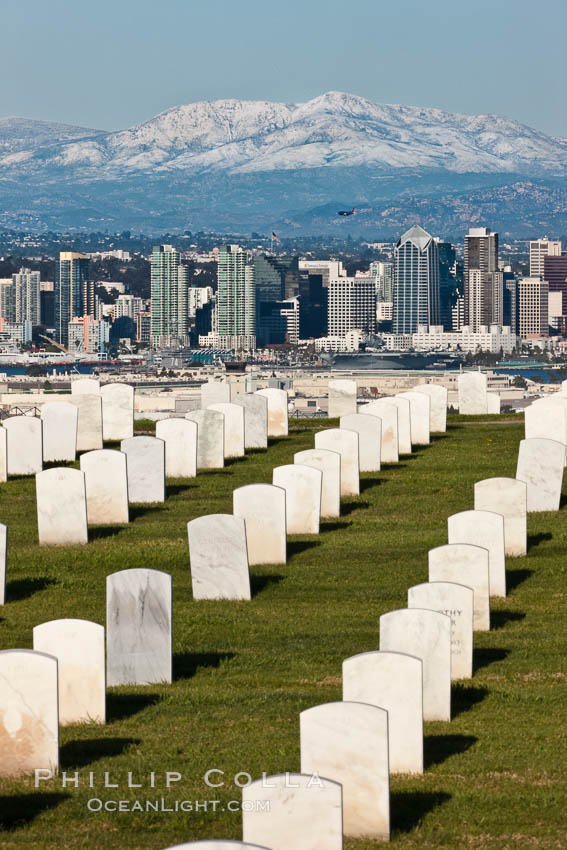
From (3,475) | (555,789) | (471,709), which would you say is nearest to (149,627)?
(471,709)

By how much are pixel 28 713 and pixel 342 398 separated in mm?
19480

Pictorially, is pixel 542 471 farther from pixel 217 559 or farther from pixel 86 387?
pixel 86 387

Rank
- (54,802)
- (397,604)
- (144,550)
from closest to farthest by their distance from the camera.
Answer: (54,802)
(397,604)
(144,550)

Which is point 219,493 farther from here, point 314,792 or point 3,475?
point 314,792

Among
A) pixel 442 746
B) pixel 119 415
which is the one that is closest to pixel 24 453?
pixel 119 415

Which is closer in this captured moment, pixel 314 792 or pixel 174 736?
pixel 314 792

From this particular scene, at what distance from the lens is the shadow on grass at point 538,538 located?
16219 millimetres

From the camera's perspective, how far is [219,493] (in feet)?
Result: 64.7

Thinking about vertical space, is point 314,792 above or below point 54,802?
above

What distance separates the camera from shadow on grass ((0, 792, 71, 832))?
828 cm

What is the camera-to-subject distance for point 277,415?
2580 centimetres

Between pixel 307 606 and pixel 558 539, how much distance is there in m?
Result: 3.89

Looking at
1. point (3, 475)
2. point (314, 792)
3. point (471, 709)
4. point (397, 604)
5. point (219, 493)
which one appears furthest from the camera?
point (3, 475)

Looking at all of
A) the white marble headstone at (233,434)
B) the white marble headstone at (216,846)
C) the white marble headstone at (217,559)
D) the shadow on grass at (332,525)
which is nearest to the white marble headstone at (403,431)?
the white marble headstone at (233,434)
